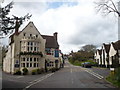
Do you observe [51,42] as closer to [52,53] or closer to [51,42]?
[51,42]

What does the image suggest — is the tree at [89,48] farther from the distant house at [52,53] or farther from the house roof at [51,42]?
the distant house at [52,53]

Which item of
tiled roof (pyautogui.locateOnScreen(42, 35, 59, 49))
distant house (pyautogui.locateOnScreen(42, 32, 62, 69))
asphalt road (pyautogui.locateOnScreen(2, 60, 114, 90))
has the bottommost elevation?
asphalt road (pyautogui.locateOnScreen(2, 60, 114, 90))

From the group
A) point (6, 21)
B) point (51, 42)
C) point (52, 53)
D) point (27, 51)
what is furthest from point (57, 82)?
point (51, 42)

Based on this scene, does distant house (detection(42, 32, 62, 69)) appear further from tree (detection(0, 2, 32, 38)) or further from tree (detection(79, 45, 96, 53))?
tree (detection(79, 45, 96, 53))

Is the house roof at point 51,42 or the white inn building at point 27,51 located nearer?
the white inn building at point 27,51

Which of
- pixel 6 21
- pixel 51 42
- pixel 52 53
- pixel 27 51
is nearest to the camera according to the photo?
pixel 6 21

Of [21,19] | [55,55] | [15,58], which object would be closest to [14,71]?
[15,58]

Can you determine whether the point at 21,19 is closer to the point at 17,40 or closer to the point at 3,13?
the point at 3,13

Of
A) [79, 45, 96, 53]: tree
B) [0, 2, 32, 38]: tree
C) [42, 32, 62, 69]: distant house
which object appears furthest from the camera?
[79, 45, 96, 53]: tree

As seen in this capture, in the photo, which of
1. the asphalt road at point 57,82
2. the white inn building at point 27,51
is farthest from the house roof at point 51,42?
the asphalt road at point 57,82

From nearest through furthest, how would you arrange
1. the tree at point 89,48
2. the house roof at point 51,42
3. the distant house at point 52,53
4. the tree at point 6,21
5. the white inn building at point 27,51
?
the tree at point 6,21 → the white inn building at point 27,51 → the distant house at point 52,53 → the house roof at point 51,42 → the tree at point 89,48

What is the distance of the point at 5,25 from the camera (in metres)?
14.9

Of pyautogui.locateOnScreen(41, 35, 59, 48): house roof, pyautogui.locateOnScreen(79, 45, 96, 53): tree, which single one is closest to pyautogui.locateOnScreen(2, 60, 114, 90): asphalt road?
pyautogui.locateOnScreen(41, 35, 59, 48): house roof

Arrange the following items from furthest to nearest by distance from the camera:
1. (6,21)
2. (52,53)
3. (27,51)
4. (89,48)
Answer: (89,48) → (52,53) → (27,51) → (6,21)
